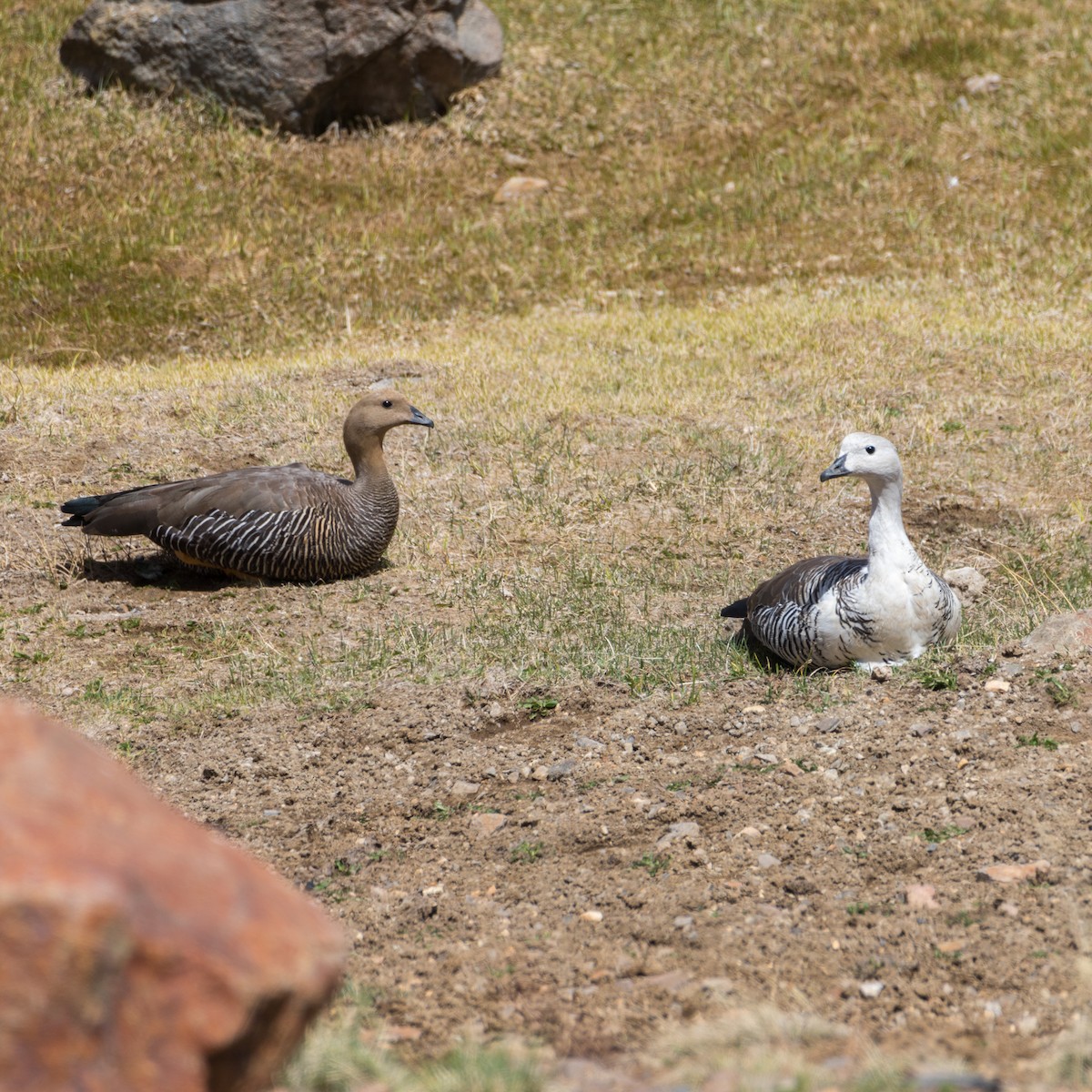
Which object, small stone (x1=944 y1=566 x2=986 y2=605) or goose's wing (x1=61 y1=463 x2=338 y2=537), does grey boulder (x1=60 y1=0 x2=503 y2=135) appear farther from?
small stone (x1=944 y1=566 x2=986 y2=605)

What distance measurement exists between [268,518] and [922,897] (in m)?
5.32

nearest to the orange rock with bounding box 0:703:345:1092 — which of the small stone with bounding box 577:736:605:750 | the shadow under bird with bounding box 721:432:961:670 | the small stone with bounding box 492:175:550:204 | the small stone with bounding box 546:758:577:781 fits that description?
the small stone with bounding box 546:758:577:781

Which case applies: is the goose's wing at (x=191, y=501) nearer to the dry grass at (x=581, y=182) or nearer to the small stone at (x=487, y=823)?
the small stone at (x=487, y=823)

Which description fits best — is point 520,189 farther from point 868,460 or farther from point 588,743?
point 588,743

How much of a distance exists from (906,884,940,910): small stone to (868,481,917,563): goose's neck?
7.71ft

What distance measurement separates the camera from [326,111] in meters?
19.1

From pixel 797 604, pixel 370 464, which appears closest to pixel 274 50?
pixel 370 464

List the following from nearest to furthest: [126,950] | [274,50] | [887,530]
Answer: [126,950] < [887,530] < [274,50]

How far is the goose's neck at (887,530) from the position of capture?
263 inches

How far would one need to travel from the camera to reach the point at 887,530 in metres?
6.73

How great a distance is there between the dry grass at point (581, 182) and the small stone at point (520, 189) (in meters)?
0.26

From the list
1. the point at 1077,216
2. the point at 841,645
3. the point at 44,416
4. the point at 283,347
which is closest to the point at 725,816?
the point at 841,645

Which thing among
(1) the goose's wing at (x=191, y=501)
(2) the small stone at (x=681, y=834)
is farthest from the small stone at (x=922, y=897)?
(1) the goose's wing at (x=191, y=501)

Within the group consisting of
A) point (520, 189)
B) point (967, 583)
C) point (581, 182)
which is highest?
point (581, 182)
